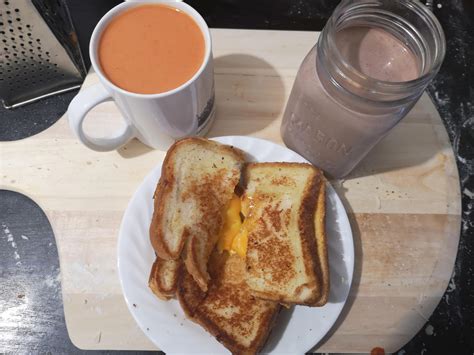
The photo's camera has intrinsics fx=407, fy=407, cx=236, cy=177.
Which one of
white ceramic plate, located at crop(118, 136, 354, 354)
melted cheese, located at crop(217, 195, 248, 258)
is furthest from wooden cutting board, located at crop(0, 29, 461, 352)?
melted cheese, located at crop(217, 195, 248, 258)

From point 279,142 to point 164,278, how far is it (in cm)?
53

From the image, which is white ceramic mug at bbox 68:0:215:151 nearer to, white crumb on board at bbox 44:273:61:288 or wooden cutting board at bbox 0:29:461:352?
Answer: wooden cutting board at bbox 0:29:461:352

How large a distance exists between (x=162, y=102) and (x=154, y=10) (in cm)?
24

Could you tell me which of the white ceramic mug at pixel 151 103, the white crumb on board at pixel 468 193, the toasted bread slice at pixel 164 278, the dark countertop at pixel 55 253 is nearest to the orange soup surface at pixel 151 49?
the white ceramic mug at pixel 151 103

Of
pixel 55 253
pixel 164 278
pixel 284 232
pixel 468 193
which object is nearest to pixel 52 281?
pixel 55 253

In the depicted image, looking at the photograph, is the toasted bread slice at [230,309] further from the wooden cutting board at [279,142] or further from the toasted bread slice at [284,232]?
the wooden cutting board at [279,142]

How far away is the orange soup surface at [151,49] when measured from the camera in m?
0.91

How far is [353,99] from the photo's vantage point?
2.90 feet

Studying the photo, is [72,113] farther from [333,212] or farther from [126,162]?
[333,212]

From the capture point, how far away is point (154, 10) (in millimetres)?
972

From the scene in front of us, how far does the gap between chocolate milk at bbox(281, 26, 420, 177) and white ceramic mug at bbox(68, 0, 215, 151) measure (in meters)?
0.25

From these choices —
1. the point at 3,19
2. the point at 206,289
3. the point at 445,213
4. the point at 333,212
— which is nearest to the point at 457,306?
the point at 445,213

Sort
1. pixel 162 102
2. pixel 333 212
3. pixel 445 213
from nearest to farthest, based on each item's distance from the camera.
Result: pixel 162 102 < pixel 333 212 < pixel 445 213

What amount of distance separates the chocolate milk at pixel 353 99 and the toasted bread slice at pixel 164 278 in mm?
497
